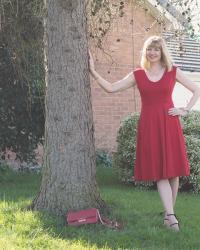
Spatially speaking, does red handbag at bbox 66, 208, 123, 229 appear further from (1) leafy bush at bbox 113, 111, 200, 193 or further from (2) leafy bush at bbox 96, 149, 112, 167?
(2) leafy bush at bbox 96, 149, 112, 167

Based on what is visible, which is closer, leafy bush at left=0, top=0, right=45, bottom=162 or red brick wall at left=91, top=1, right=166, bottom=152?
leafy bush at left=0, top=0, right=45, bottom=162

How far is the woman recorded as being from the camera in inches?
246

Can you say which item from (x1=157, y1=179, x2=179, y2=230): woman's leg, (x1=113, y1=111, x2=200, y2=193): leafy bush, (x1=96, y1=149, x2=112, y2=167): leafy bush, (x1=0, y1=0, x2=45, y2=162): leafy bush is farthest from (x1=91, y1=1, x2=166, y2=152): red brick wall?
(x1=157, y1=179, x2=179, y2=230): woman's leg

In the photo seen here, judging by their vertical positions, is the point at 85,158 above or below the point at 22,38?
below

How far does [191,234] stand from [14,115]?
457 cm

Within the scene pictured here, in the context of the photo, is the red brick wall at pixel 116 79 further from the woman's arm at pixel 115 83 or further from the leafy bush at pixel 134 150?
the woman's arm at pixel 115 83

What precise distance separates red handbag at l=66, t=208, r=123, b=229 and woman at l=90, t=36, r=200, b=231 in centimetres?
61

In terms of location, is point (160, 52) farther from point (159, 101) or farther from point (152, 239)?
point (152, 239)

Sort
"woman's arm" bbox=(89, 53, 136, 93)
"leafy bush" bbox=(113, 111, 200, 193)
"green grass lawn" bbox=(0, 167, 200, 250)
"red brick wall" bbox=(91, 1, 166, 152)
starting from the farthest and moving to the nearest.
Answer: "red brick wall" bbox=(91, 1, 166, 152) → "leafy bush" bbox=(113, 111, 200, 193) → "woman's arm" bbox=(89, 53, 136, 93) → "green grass lawn" bbox=(0, 167, 200, 250)

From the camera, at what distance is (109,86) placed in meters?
6.55

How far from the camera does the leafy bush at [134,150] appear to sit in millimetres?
9828

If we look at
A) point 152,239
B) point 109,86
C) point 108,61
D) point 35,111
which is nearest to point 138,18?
point 108,61

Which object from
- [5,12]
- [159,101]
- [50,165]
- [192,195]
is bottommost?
[192,195]

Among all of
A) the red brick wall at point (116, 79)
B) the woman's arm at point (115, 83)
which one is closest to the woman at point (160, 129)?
the woman's arm at point (115, 83)
